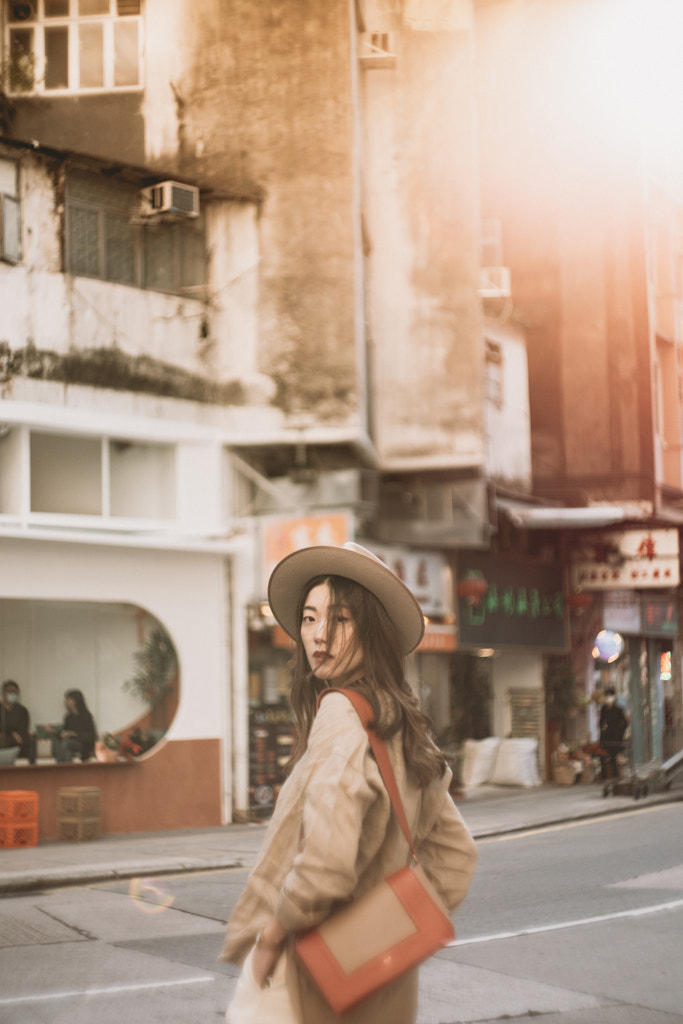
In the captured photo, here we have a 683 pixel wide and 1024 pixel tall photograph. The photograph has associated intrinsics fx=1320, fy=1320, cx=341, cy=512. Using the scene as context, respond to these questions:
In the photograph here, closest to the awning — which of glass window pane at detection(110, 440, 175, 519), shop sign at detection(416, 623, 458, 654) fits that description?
shop sign at detection(416, 623, 458, 654)

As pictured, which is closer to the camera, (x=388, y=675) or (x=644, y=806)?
(x=388, y=675)

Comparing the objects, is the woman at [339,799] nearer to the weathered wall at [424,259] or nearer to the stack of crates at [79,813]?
the stack of crates at [79,813]

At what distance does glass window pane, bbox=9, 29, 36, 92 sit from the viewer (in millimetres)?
19453

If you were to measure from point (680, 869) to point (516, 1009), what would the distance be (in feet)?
20.0

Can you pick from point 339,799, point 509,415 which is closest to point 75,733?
point 509,415

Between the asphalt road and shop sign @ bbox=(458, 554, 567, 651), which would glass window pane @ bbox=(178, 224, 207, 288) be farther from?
the asphalt road

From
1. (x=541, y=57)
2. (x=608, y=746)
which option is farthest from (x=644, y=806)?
(x=541, y=57)

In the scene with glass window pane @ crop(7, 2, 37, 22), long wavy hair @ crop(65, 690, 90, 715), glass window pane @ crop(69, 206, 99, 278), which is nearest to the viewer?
long wavy hair @ crop(65, 690, 90, 715)

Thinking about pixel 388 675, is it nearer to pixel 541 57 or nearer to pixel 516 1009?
pixel 516 1009

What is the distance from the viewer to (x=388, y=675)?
10.8 ft

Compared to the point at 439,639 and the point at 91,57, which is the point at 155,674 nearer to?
the point at 439,639

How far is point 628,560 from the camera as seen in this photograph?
26094 mm

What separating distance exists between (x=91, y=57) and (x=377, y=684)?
60.8 ft

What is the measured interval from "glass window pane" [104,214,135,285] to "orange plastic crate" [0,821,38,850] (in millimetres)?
7210
